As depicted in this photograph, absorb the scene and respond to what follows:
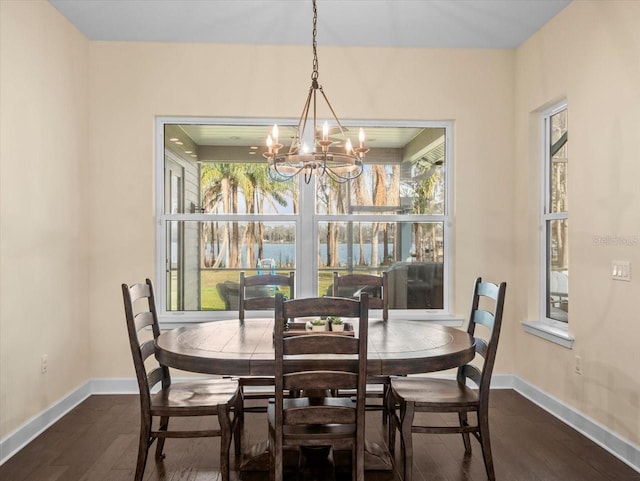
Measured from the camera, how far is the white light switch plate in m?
3.07

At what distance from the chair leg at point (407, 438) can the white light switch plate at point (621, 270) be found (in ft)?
4.94

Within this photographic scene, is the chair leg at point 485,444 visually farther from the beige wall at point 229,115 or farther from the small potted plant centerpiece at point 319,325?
the beige wall at point 229,115

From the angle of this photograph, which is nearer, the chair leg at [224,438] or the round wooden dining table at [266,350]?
the round wooden dining table at [266,350]

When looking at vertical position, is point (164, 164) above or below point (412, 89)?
below

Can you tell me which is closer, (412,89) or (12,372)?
(12,372)

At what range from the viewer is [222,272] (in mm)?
4602

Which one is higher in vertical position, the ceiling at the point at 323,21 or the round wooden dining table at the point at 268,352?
the ceiling at the point at 323,21

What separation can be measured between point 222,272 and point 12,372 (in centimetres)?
176

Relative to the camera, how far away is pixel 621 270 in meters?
3.14

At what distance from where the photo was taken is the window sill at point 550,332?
3.71m

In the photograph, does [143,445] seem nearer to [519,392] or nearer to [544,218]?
[519,392]

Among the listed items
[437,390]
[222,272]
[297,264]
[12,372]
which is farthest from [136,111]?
[437,390]

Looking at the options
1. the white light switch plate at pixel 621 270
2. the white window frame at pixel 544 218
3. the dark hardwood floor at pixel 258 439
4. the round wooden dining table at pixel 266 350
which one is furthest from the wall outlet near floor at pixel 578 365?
the round wooden dining table at pixel 266 350

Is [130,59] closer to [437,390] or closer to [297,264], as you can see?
[297,264]
